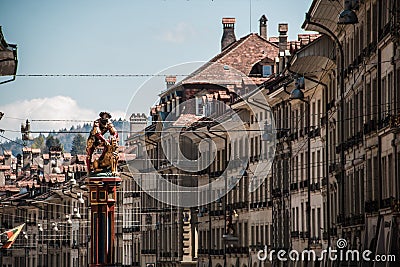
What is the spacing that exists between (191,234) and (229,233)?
20.6m

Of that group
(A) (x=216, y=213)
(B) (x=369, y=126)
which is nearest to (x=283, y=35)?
(A) (x=216, y=213)

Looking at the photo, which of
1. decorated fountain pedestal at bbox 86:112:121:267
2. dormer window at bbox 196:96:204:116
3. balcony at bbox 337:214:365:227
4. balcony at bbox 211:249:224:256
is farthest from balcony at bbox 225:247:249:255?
decorated fountain pedestal at bbox 86:112:121:267

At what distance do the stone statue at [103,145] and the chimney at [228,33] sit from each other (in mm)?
69451

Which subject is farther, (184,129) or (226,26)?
(226,26)

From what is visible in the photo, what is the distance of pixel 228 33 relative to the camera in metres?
127

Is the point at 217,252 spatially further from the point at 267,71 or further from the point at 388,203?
the point at 388,203

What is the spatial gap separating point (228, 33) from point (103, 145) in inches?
2836

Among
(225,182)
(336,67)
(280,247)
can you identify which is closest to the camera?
(336,67)

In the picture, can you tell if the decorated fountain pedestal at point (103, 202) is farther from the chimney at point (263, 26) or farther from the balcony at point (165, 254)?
the balcony at point (165, 254)

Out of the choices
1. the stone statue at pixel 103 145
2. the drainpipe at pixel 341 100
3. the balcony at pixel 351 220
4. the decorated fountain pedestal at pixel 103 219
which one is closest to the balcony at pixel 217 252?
the drainpipe at pixel 341 100

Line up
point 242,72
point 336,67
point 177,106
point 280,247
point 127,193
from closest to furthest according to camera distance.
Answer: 1. point 336,67
2. point 280,247
3. point 242,72
4. point 177,106
5. point 127,193

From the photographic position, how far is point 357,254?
54.3m

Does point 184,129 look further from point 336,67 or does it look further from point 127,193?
point 336,67

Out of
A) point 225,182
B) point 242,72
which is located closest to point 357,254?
point 225,182
